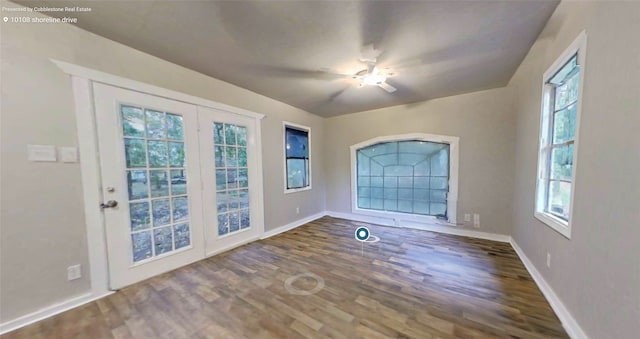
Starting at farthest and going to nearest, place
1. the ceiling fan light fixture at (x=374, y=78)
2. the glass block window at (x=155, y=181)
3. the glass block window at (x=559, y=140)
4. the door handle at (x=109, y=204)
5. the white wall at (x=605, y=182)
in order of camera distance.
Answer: the ceiling fan light fixture at (x=374, y=78) < the glass block window at (x=155, y=181) < the door handle at (x=109, y=204) < the glass block window at (x=559, y=140) < the white wall at (x=605, y=182)

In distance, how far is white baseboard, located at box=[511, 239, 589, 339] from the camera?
57.6 inches

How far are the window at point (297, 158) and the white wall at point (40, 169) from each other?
8.06ft

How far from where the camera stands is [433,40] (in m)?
1.99

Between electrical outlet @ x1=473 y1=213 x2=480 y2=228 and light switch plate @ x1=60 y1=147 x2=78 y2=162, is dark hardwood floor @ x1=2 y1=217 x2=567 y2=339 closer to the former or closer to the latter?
electrical outlet @ x1=473 y1=213 x2=480 y2=228

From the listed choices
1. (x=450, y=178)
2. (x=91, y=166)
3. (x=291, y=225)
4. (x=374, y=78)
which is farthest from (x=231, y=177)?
(x=450, y=178)

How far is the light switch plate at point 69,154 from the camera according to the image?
1.82 meters

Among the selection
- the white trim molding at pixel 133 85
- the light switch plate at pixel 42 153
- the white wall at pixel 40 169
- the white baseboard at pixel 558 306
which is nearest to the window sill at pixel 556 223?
the white baseboard at pixel 558 306

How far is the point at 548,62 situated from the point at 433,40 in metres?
1.20

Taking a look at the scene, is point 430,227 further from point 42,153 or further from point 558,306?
point 42,153

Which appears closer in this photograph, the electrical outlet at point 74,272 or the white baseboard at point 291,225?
the electrical outlet at point 74,272

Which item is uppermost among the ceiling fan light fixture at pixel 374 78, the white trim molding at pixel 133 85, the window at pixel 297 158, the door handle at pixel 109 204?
the ceiling fan light fixture at pixel 374 78

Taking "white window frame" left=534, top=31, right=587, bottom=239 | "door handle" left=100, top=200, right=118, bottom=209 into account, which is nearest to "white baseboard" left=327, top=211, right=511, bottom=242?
"white window frame" left=534, top=31, right=587, bottom=239

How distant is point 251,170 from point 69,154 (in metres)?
1.93

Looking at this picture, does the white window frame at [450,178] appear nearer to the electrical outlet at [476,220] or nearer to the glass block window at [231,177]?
the electrical outlet at [476,220]
